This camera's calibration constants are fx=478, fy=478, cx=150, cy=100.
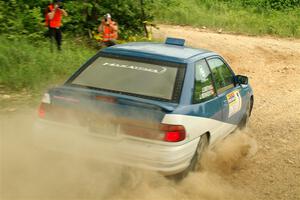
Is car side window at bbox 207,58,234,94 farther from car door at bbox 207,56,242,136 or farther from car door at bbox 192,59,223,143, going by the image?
car door at bbox 192,59,223,143

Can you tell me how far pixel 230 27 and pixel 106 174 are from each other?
65.1ft

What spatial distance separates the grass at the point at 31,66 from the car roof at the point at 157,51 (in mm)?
3380

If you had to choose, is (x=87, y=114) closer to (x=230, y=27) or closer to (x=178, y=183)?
(x=178, y=183)

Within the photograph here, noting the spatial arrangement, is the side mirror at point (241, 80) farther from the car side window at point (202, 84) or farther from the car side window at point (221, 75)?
the car side window at point (202, 84)

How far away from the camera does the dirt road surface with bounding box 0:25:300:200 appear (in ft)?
16.0

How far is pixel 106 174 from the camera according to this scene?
4914mm

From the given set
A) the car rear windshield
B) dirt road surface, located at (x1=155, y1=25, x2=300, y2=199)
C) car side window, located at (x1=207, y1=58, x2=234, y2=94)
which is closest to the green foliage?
dirt road surface, located at (x1=155, y1=25, x2=300, y2=199)

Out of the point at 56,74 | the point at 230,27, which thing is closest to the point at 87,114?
the point at 56,74

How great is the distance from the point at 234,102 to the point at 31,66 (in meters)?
4.45

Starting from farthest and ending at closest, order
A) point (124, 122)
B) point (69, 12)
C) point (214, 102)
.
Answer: point (69, 12)
point (214, 102)
point (124, 122)

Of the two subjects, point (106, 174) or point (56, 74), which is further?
point (56, 74)

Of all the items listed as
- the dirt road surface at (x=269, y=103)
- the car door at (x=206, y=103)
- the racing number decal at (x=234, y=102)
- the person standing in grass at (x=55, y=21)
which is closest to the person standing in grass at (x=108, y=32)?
the person standing in grass at (x=55, y=21)

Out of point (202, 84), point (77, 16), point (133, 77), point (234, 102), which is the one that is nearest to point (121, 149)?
point (133, 77)

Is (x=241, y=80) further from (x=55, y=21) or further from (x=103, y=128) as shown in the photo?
(x=55, y=21)
